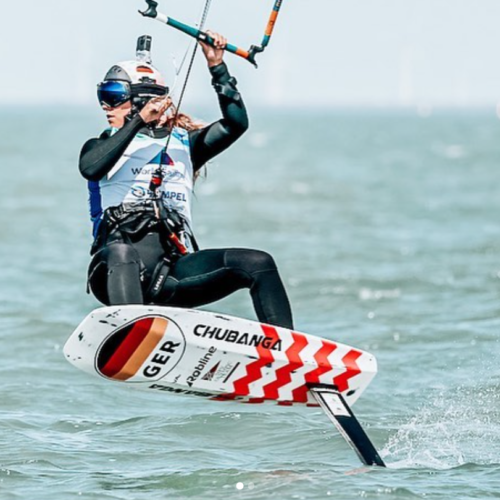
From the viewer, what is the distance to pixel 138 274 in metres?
7.12

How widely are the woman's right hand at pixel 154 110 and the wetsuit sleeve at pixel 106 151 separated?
34 mm

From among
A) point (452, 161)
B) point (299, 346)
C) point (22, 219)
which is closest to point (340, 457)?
point (299, 346)

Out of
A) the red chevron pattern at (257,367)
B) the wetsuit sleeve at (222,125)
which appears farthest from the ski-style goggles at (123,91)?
the red chevron pattern at (257,367)

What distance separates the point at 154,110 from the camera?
7.10m

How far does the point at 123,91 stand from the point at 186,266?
38.1 inches

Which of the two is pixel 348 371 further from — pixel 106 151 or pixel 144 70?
pixel 144 70

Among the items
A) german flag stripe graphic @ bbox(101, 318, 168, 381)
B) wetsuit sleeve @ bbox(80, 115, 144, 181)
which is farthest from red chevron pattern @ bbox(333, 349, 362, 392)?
wetsuit sleeve @ bbox(80, 115, 144, 181)

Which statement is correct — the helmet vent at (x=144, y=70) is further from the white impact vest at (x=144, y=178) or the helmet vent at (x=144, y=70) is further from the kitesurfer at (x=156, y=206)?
the white impact vest at (x=144, y=178)

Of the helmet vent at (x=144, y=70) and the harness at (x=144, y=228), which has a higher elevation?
the helmet vent at (x=144, y=70)

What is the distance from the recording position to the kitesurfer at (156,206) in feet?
23.3

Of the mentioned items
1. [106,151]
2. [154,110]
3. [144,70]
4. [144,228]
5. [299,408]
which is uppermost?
[144,70]

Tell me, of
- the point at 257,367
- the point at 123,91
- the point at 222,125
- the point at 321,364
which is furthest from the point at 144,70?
the point at 321,364

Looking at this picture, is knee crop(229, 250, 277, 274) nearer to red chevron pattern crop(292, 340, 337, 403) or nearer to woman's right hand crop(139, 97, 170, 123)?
red chevron pattern crop(292, 340, 337, 403)

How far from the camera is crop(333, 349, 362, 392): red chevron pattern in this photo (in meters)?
7.26
